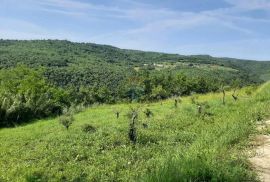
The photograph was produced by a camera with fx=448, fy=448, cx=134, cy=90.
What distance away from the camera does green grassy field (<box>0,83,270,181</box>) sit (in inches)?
314

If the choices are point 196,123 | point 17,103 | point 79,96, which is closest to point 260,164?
point 196,123

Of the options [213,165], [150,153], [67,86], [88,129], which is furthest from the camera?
[67,86]

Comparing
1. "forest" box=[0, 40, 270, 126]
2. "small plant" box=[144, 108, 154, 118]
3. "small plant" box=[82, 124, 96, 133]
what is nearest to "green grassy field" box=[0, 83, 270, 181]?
"small plant" box=[82, 124, 96, 133]

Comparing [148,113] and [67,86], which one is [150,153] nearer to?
[148,113]

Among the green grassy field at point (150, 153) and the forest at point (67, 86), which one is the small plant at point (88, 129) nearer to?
the green grassy field at point (150, 153)

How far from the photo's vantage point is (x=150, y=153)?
43.6ft

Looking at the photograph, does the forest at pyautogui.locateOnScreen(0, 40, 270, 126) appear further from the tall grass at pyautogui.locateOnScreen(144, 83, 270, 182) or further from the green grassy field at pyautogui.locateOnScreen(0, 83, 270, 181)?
the tall grass at pyautogui.locateOnScreen(144, 83, 270, 182)

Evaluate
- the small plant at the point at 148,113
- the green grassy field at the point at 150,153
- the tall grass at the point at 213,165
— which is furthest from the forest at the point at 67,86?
the tall grass at the point at 213,165

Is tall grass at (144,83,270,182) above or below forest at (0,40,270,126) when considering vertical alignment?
above

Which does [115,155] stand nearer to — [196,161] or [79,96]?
[196,161]

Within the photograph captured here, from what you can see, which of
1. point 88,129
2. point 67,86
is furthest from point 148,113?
point 67,86

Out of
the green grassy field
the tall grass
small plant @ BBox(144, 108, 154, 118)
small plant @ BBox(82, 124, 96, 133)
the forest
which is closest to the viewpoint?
the tall grass

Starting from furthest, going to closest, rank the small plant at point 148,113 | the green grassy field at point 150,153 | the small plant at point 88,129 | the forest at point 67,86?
the forest at point 67,86 < the small plant at point 148,113 < the small plant at point 88,129 < the green grassy field at point 150,153

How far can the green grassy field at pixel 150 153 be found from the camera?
7.98 m
